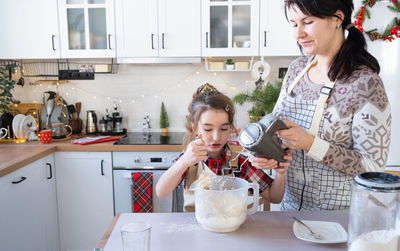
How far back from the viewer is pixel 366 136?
95 centimetres

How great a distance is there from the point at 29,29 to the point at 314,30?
210 centimetres

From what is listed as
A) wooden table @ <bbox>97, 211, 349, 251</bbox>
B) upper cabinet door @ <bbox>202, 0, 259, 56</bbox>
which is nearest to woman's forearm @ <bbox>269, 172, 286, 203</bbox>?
wooden table @ <bbox>97, 211, 349, 251</bbox>

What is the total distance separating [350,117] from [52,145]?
1.89 m

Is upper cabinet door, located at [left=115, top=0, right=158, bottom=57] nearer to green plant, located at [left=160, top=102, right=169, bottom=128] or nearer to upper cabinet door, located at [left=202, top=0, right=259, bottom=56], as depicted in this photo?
upper cabinet door, located at [left=202, top=0, right=259, bottom=56]

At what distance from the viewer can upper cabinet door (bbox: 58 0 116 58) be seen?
2.33 m

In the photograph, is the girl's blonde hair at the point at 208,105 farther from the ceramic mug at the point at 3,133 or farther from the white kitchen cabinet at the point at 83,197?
the ceramic mug at the point at 3,133

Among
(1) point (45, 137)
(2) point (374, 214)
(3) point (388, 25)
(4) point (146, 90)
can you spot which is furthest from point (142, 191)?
(3) point (388, 25)

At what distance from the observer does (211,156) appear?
1326mm

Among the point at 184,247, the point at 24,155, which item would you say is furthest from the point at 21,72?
the point at 184,247

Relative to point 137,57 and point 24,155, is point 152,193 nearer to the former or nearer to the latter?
point 24,155

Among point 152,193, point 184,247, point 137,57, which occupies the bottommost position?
point 152,193

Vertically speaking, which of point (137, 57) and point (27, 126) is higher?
point (137, 57)

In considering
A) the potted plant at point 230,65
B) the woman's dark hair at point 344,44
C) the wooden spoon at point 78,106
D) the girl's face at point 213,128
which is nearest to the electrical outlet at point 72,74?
the wooden spoon at point 78,106

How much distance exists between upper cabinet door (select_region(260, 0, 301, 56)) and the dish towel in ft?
3.78
